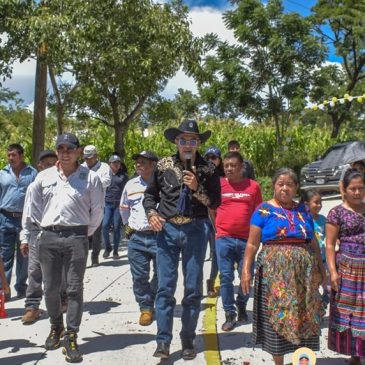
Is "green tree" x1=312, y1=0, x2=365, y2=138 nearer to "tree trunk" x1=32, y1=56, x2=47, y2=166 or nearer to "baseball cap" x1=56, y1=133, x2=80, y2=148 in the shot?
"tree trunk" x1=32, y1=56, x2=47, y2=166

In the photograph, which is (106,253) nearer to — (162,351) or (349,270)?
(162,351)

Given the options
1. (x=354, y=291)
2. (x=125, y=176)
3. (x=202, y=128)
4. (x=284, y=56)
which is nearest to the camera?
(x=354, y=291)

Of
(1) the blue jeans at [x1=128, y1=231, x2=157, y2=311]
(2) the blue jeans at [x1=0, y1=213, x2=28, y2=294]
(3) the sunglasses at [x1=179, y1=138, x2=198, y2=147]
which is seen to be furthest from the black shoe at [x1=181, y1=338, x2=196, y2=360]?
(2) the blue jeans at [x1=0, y1=213, x2=28, y2=294]

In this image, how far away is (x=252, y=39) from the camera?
20.7 m

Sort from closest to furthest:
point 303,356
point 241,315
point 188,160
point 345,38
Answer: point 303,356 → point 188,160 → point 241,315 → point 345,38

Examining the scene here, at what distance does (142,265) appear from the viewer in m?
6.46

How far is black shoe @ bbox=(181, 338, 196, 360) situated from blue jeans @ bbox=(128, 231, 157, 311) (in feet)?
4.24

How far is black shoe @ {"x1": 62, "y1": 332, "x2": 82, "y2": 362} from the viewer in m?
5.11

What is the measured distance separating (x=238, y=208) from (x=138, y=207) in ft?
3.81

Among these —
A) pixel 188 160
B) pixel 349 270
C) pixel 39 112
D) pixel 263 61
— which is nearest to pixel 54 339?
pixel 188 160

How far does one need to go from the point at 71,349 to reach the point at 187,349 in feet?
3.21

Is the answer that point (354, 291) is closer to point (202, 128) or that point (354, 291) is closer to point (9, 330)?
point (9, 330)

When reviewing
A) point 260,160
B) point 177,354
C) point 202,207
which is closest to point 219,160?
point 202,207

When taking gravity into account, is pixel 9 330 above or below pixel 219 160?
below
